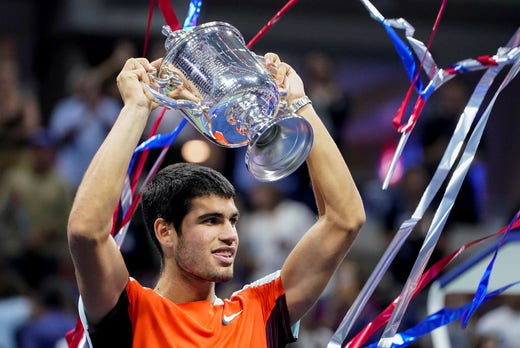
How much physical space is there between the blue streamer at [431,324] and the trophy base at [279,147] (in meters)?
0.74

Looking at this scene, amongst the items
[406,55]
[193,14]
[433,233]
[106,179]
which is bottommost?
[433,233]

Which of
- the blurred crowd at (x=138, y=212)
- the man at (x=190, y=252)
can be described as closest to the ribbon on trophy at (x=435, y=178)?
the man at (x=190, y=252)

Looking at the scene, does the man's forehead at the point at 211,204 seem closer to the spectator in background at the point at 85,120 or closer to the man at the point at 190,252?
the man at the point at 190,252

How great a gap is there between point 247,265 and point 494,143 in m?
5.08

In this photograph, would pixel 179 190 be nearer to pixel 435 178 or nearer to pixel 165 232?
pixel 165 232

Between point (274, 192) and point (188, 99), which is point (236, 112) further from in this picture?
point (274, 192)

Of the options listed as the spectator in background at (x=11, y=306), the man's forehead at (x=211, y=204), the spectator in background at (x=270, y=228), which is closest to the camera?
the man's forehead at (x=211, y=204)

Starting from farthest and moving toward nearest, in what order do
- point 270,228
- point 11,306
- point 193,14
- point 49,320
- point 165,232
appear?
point 270,228 < point 11,306 < point 49,320 < point 193,14 < point 165,232

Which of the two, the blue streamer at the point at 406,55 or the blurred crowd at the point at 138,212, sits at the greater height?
the blue streamer at the point at 406,55

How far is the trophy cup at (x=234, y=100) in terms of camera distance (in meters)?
3.00

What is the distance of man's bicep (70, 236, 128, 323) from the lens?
9.93ft

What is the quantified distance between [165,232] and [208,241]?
171mm

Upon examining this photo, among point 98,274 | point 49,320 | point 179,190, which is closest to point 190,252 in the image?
point 179,190

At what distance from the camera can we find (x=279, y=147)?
3041mm
